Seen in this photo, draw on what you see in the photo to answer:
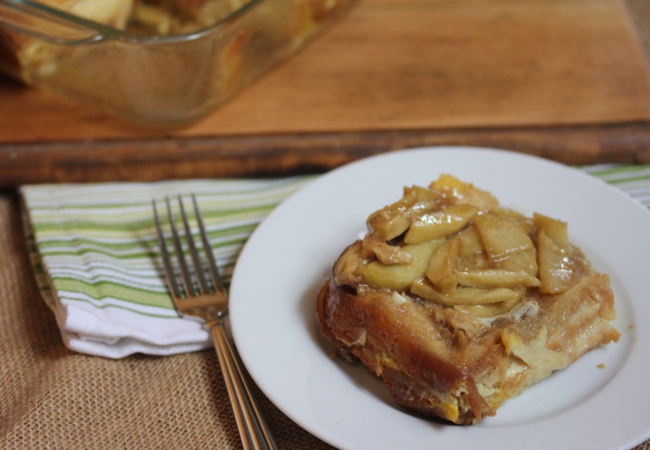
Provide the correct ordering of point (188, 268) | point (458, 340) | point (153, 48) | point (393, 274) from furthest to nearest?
point (153, 48) < point (188, 268) < point (393, 274) < point (458, 340)

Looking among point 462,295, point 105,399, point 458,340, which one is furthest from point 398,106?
point 105,399

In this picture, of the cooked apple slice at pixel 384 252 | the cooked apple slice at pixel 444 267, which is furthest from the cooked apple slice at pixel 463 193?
the cooked apple slice at pixel 384 252

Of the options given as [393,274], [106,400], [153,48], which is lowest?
[106,400]

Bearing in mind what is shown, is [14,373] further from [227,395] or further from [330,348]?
[330,348]

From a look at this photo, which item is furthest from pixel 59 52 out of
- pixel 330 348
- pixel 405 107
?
pixel 330 348

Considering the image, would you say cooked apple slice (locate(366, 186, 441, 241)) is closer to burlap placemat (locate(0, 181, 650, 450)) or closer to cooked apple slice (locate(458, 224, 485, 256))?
cooked apple slice (locate(458, 224, 485, 256))

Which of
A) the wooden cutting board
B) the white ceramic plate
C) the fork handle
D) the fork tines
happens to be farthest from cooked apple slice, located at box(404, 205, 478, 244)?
the wooden cutting board

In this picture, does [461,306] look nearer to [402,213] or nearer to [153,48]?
[402,213]

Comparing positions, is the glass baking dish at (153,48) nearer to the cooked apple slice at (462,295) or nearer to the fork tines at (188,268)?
the fork tines at (188,268)
